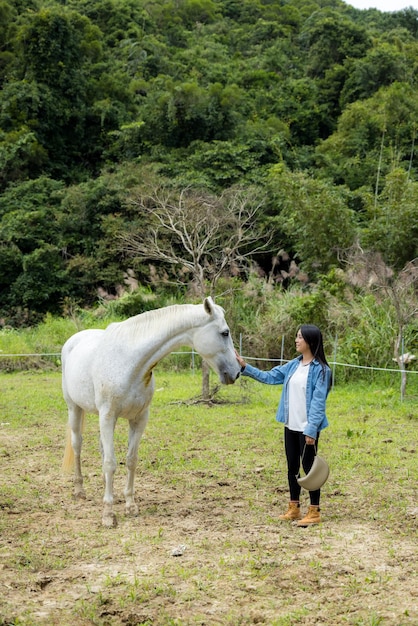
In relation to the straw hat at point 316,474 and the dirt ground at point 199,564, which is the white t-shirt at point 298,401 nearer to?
the straw hat at point 316,474

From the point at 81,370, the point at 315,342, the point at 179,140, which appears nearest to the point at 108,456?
the point at 81,370

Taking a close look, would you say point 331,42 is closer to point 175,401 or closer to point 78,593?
point 175,401

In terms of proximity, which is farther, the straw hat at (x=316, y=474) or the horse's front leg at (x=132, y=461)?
the horse's front leg at (x=132, y=461)

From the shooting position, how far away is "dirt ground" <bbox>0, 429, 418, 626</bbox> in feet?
12.2

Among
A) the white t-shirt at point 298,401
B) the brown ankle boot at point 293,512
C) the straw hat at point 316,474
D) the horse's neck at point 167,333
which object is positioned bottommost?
the brown ankle boot at point 293,512

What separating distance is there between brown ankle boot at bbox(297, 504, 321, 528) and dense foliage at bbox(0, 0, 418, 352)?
34.5 feet

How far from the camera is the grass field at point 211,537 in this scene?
3.78 metres

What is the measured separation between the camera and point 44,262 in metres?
21.6

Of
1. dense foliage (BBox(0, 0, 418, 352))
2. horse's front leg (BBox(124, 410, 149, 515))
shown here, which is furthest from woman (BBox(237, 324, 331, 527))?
dense foliage (BBox(0, 0, 418, 352))

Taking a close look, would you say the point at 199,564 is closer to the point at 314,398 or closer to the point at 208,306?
the point at 314,398

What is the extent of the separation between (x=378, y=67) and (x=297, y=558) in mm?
32100

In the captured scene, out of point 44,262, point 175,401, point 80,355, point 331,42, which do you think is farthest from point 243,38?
point 80,355

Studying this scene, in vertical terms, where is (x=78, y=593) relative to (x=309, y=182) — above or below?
below

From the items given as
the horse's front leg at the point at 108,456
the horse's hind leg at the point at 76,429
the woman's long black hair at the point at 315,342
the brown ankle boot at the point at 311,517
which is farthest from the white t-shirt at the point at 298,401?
the horse's hind leg at the point at 76,429
